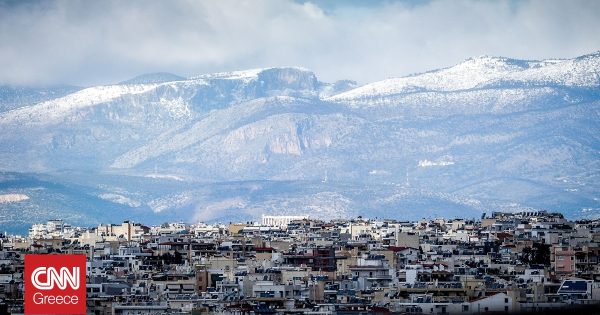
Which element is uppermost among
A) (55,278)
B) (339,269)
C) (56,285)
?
(339,269)

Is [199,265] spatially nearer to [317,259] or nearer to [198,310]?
[317,259]

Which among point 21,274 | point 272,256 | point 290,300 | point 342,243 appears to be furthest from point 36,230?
point 290,300

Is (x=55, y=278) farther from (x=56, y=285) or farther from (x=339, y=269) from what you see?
(x=339, y=269)

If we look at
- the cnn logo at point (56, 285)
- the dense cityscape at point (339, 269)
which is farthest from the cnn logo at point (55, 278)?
the dense cityscape at point (339, 269)

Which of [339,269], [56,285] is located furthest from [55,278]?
[339,269]

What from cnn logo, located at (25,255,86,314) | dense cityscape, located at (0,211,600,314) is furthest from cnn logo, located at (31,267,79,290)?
dense cityscape, located at (0,211,600,314)

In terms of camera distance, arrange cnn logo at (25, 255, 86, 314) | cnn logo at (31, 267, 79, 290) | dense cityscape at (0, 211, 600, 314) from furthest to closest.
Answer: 1. dense cityscape at (0, 211, 600, 314)
2. cnn logo at (31, 267, 79, 290)
3. cnn logo at (25, 255, 86, 314)

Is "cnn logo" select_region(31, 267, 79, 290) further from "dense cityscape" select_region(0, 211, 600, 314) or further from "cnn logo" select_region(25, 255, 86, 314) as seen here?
"dense cityscape" select_region(0, 211, 600, 314)
